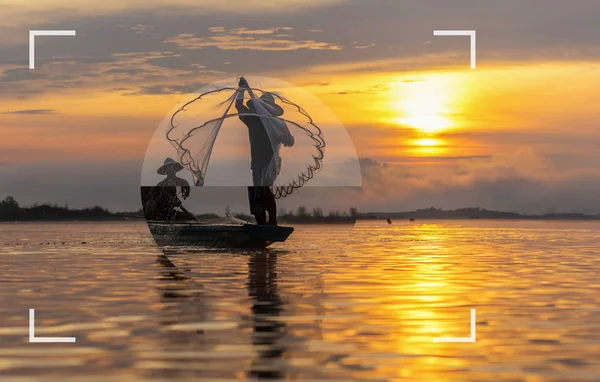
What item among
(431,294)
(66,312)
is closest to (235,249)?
(431,294)

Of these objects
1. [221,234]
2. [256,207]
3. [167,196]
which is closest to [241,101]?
[256,207]

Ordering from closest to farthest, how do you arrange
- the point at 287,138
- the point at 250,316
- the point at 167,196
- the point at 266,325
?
the point at 266,325, the point at 250,316, the point at 287,138, the point at 167,196

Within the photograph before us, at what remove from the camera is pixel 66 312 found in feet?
74.0

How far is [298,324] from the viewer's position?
20250mm

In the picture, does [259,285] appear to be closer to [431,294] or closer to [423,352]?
[431,294]

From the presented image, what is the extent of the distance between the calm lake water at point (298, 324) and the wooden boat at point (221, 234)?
5712 mm

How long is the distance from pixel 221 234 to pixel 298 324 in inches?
1016

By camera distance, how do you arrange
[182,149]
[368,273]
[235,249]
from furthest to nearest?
[235,249]
[182,149]
[368,273]

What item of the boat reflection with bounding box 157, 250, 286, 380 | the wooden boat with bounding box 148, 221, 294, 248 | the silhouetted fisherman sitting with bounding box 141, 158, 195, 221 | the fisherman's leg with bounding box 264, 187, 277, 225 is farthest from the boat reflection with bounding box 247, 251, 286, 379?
the silhouetted fisherman sitting with bounding box 141, 158, 195, 221

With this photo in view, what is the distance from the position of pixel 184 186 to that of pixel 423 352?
27630mm

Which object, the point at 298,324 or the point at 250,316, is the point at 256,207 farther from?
the point at 298,324

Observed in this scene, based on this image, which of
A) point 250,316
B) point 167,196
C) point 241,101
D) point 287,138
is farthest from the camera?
point 167,196

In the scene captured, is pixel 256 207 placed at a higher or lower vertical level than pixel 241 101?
lower

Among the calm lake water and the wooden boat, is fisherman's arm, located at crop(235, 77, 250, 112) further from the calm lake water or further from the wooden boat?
the calm lake water
